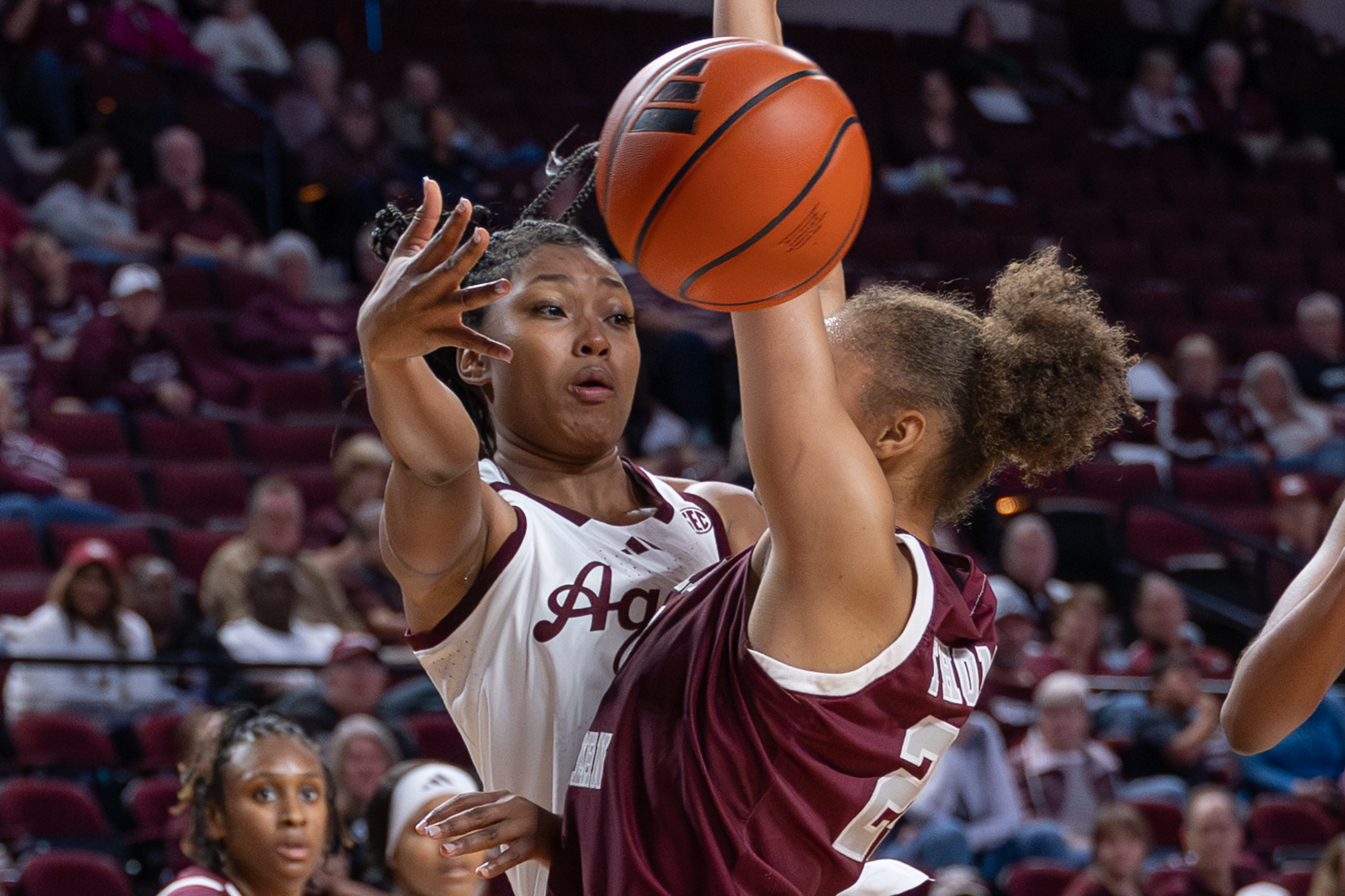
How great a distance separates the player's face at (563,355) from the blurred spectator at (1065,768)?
13.1ft

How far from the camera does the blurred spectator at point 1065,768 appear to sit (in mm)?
6141

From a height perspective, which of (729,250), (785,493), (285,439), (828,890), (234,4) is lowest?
(285,439)

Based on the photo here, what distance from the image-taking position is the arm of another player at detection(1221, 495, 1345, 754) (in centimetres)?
204

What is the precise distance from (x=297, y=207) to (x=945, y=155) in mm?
4927

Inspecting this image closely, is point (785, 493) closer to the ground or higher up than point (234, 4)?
higher up

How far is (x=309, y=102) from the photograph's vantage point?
9.51 meters

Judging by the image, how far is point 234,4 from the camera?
386 inches

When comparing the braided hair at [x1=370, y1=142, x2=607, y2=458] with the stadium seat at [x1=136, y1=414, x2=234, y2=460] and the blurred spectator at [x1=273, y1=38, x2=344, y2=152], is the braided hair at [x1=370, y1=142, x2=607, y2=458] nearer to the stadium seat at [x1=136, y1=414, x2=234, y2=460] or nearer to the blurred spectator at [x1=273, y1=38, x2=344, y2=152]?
the stadium seat at [x1=136, y1=414, x2=234, y2=460]

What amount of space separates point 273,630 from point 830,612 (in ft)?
15.1

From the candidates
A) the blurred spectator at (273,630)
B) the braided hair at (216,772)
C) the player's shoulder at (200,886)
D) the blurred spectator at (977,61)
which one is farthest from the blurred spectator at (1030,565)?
the blurred spectator at (977,61)

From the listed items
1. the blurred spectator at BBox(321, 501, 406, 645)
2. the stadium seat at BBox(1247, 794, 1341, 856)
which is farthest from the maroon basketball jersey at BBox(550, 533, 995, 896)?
the stadium seat at BBox(1247, 794, 1341, 856)

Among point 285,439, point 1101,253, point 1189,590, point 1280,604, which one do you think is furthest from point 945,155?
point 1280,604

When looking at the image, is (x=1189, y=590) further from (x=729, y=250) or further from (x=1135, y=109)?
(x=729, y=250)

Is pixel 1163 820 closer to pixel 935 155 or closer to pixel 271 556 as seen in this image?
pixel 271 556
